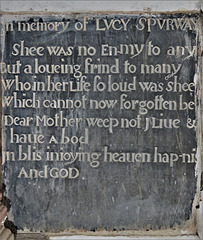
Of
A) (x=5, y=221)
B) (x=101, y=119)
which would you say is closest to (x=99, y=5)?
(x=101, y=119)

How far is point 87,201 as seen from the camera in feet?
7.70

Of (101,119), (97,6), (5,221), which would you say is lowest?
(5,221)

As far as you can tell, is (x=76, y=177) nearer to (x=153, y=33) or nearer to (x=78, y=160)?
(x=78, y=160)

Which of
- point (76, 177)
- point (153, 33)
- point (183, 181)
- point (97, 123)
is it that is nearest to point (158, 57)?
point (153, 33)

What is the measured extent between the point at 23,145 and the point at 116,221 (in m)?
1.00

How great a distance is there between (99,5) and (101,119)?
94 centimetres

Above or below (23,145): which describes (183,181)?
below

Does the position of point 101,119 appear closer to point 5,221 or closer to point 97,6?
point 97,6

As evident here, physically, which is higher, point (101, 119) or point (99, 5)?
point (99, 5)

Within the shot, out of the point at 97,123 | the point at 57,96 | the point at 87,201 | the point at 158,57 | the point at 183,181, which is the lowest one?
the point at 87,201

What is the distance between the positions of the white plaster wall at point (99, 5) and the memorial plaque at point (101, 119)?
7cm

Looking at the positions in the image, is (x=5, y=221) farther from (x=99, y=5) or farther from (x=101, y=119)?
(x=99, y=5)

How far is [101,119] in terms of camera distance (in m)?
2.32

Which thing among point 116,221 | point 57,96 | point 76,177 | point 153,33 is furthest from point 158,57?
Result: point 116,221
